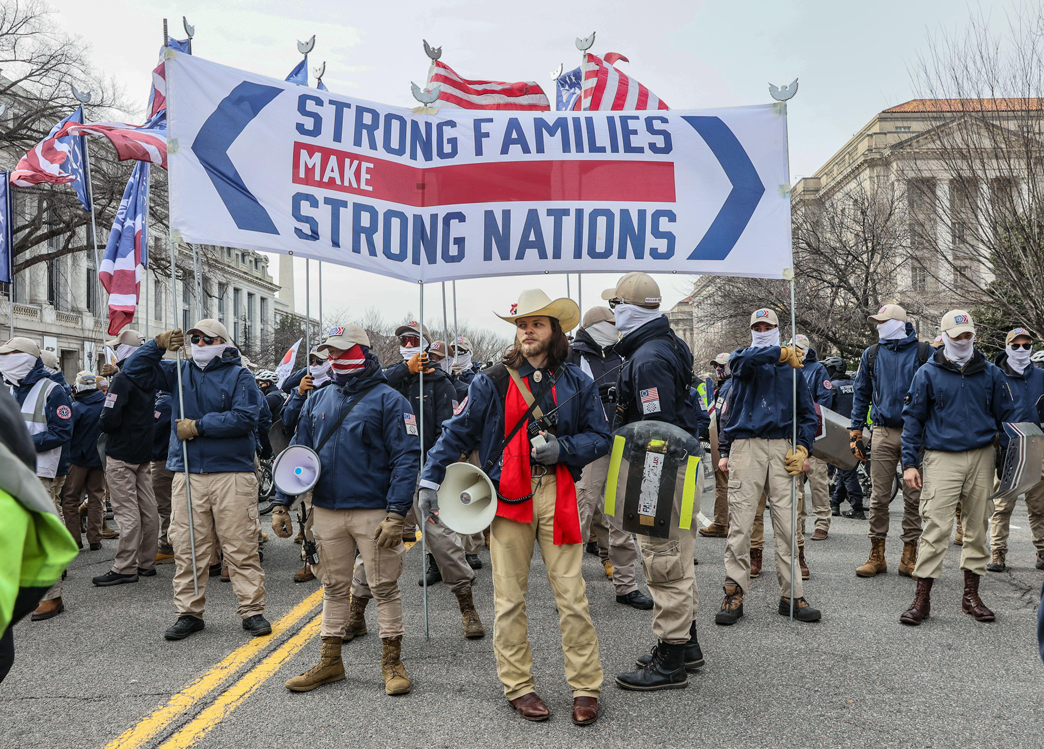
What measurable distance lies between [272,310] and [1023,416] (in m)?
92.8

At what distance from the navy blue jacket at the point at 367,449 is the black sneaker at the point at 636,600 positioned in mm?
2336

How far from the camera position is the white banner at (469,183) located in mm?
5367

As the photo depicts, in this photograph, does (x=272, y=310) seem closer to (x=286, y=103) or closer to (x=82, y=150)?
(x=82, y=150)

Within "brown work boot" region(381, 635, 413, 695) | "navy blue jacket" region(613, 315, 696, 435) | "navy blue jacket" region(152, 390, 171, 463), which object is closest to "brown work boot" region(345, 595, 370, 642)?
"brown work boot" region(381, 635, 413, 695)

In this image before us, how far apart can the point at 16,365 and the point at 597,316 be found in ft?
16.7

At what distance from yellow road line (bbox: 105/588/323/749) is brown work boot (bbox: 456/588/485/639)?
1.27 m

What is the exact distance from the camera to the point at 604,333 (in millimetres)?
6805

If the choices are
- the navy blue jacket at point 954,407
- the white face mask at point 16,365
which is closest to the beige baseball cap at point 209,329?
the white face mask at point 16,365

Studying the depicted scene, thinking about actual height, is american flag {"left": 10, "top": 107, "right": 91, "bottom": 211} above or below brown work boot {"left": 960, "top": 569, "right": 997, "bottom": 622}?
above

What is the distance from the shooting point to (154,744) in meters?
3.63

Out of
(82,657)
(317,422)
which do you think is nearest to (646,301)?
(317,422)

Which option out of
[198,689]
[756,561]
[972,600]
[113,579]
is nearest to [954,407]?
[972,600]

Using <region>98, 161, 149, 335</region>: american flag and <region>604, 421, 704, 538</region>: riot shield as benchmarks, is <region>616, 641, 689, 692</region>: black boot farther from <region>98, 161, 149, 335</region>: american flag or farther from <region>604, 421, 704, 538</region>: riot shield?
<region>98, 161, 149, 335</region>: american flag

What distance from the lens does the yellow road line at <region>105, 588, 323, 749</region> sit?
3715 millimetres
